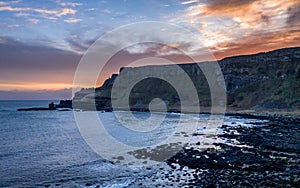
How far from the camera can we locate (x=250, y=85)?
14088 cm

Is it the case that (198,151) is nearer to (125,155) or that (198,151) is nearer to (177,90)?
(125,155)

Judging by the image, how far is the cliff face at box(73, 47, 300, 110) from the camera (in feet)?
376

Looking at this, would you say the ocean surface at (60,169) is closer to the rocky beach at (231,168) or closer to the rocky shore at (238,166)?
the rocky beach at (231,168)

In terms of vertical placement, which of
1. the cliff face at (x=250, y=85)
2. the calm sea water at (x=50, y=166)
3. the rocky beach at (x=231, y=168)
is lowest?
the calm sea water at (x=50, y=166)

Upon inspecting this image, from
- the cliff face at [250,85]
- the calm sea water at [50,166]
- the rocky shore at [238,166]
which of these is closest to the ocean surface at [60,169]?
the calm sea water at [50,166]

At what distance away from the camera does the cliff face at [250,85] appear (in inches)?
4515

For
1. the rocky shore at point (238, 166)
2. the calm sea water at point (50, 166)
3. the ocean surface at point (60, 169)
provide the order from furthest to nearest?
the calm sea water at point (50, 166) → the ocean surface at point (60, 169) → the rocky shore at point (238, 166)

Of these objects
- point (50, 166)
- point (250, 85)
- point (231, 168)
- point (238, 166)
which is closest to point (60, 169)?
point (50, 166)

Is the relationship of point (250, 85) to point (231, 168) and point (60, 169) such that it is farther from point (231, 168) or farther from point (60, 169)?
point (60, 169)

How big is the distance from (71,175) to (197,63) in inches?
6632

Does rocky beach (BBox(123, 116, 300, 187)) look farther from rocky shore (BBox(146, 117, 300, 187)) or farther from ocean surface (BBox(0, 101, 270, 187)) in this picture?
ocean surface (BBox(0, 101, 270, 187))

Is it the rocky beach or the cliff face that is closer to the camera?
the rocky beach

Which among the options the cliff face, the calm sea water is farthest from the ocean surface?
the cliff face

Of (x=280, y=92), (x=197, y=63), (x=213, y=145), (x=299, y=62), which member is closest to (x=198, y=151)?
(x=213, y=145)
